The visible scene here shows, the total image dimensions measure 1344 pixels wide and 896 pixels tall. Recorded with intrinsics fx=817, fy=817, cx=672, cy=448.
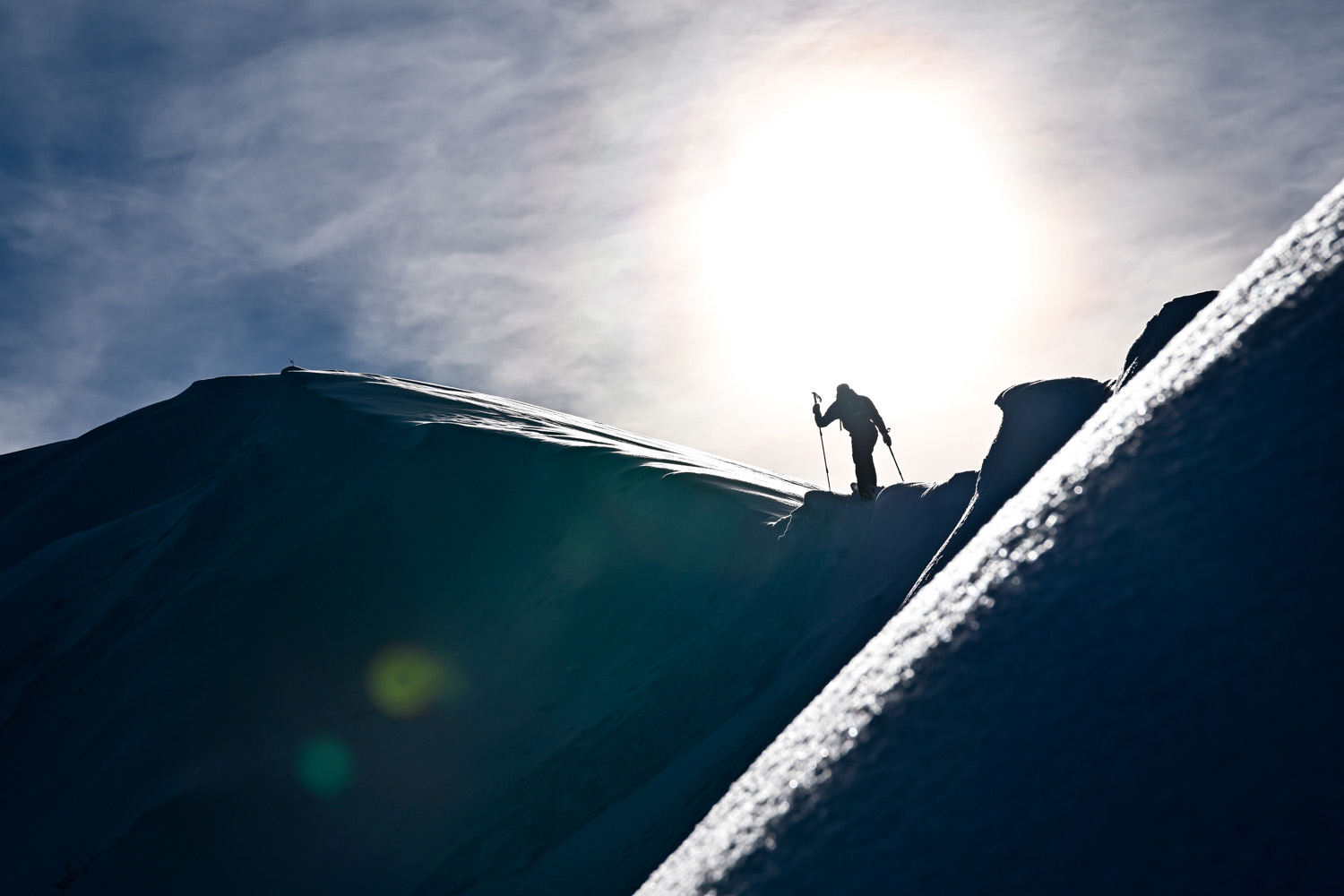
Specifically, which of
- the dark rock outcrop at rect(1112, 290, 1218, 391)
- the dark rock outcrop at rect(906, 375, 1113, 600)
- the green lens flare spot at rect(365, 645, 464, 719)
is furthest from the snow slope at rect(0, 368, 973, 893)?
the dark rock outcrop at rect(1112, 290, 1218, 391)

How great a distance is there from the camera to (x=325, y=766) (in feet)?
39.6

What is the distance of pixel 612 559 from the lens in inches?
549

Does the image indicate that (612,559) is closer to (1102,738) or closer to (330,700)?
(330,700)

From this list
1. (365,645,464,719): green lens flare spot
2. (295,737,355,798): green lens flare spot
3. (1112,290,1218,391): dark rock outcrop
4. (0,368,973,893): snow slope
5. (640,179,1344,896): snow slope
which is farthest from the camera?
(365,645,464,719): green lens flare spot

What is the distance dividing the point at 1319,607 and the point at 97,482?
28.4 m

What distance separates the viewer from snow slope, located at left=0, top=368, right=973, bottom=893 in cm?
898

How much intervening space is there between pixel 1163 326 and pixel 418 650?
1198 centimetres

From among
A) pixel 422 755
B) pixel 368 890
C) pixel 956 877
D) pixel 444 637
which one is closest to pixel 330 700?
pixel 444 637

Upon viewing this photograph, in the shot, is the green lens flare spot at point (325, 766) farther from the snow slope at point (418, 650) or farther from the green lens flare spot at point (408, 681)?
the green lens flare spot at point (408, 681)

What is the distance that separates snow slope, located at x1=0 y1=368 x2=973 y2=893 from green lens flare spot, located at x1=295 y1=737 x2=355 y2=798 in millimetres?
55

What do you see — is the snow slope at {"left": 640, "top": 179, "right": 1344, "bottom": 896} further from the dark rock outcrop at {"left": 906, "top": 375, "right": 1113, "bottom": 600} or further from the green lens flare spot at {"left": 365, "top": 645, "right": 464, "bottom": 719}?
the green lens flare spot at {"left": 365, "top": 645, "right": 464, "bottom": 719}

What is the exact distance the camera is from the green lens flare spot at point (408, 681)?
12.6 m

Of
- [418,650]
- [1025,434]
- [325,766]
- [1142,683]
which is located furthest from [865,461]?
[1142,683]

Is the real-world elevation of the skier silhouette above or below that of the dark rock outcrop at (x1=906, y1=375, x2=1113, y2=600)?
above
